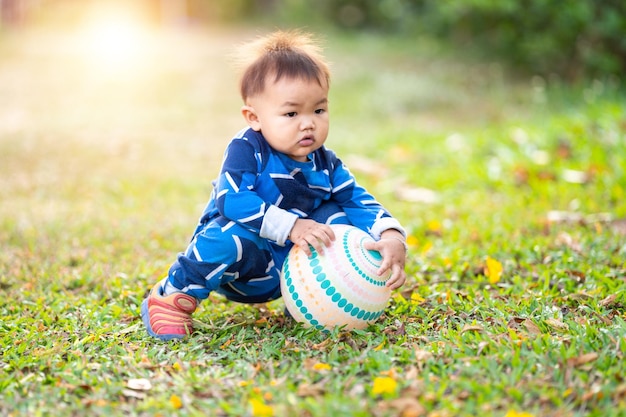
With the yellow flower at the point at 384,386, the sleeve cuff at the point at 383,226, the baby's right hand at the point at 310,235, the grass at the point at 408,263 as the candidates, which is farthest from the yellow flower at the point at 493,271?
the yellow flower at the point at 384,386

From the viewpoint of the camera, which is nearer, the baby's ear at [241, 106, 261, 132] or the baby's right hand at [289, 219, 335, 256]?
the baby's right hand at [289, 219, 335, 256]

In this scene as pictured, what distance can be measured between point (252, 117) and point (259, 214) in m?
0.48

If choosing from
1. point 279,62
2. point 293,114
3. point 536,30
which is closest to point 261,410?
point 293,114

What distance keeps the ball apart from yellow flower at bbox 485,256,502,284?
0.94 m

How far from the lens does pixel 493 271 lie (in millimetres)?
3961

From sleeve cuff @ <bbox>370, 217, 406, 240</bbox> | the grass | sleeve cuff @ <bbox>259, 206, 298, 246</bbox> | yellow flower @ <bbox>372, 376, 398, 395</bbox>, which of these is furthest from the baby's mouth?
yellow flower @ <bbox>372, 376, 398, 395</bbox>

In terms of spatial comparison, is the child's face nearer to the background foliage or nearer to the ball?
the ball

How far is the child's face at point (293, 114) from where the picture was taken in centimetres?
317

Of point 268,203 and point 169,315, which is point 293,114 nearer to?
point 268,203

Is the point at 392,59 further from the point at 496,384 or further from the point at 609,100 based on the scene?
the point at 496,384

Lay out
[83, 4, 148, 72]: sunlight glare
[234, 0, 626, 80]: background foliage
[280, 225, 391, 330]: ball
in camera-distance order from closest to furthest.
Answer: [280, 225, 391, 330]: ball < [234, 0, 626, 80]: background foliage < [83, 4, 148, 72]: sunlight glare

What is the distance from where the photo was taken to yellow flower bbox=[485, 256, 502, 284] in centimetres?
393

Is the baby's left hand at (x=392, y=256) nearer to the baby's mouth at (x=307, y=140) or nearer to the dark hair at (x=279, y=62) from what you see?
the baby's mouth at (x=307, y=140)

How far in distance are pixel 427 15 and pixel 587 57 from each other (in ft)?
11.4
